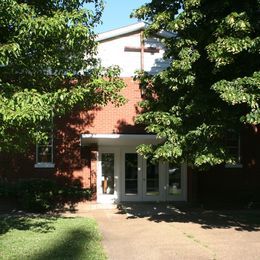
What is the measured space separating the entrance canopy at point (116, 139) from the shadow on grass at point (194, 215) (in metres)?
2.54

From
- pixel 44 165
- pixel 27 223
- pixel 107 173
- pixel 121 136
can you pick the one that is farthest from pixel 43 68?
pixel 107 173

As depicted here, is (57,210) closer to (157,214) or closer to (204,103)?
(157,214)

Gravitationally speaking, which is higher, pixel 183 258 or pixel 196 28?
pixel 196 28

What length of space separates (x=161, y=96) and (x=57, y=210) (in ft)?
23.6

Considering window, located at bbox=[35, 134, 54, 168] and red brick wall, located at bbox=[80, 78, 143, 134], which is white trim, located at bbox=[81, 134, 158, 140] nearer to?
red brick wall, located at bbox=[80, 78, 143, 134]

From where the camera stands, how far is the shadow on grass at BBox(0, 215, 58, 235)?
48.7 feet

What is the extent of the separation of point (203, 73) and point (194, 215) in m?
6.01

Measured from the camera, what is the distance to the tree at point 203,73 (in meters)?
12.8

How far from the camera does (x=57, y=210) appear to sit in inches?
796

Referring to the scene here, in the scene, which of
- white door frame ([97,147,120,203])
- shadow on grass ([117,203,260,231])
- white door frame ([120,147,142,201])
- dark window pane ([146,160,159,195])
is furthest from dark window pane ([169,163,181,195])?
white door frame ([97,147,120,203])

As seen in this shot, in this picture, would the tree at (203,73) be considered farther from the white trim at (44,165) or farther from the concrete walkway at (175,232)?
the white trim at (44,165)

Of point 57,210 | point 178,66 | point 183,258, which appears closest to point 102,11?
point 178,66

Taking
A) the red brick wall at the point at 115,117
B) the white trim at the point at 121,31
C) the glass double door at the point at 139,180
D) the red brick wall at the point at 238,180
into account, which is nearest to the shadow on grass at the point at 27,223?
the red brick wall at the point at 115,117

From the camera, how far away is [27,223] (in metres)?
16.2
